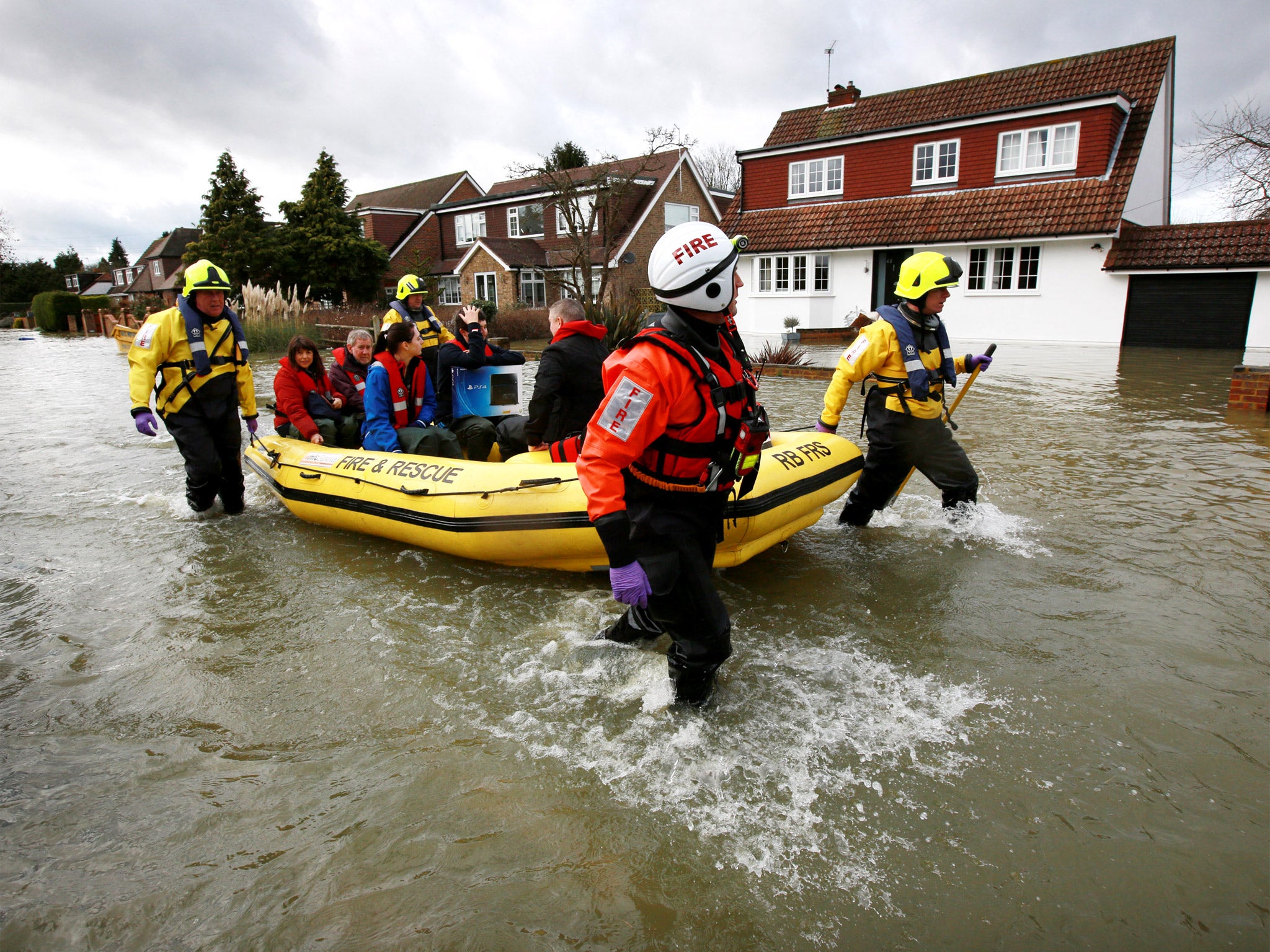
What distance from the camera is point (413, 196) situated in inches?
1448

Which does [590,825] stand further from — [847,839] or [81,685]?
[81,685]

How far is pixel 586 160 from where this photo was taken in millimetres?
35344

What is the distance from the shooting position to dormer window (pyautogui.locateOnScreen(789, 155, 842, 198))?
19875mm

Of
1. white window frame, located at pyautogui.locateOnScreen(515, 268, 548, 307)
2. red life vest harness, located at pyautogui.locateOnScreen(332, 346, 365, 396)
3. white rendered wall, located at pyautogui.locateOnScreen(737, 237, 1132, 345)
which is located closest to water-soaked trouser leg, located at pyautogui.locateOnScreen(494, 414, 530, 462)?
red life vest harness, located at pyautogui.locateOnScreen(332, 346, 365, 396)

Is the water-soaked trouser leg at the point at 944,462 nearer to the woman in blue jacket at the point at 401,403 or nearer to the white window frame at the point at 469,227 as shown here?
the woman in blue jacket at the point at 401,403

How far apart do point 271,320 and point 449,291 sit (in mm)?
13425

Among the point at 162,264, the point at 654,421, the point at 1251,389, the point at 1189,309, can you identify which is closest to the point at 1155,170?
the point at 1189,309

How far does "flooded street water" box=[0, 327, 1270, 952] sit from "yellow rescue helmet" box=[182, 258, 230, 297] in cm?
182

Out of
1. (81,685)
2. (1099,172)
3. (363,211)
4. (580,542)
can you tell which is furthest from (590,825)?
(363,211)

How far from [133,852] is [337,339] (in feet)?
65.7

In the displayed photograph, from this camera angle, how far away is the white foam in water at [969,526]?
496 centimetres

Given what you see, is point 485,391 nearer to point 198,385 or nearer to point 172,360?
point 198,385

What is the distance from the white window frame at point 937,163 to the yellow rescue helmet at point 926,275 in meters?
15.8

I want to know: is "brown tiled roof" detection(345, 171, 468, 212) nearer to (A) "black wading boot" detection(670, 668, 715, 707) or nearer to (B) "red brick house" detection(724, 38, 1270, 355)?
(B) "red brick house" detection(724, 38, 1270, 355)
